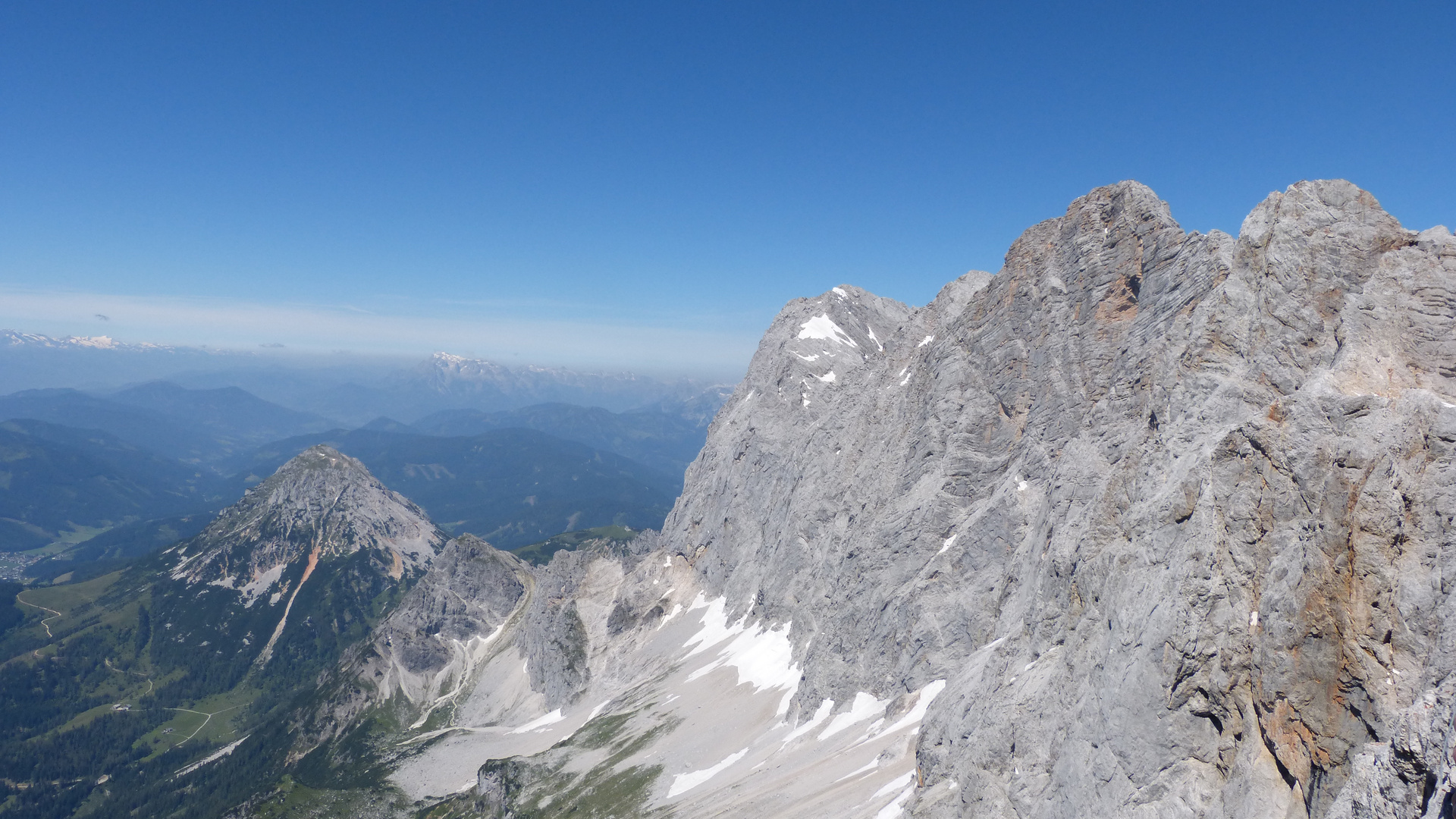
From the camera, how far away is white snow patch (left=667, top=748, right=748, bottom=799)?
270 feet

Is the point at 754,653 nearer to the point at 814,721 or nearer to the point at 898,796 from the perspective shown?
the point at 814,721

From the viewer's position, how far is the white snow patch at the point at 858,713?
2840 inches

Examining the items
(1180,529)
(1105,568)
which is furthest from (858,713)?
(1180,529)

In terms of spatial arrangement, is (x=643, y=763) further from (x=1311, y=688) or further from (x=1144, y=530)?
(x=1311, y=688)

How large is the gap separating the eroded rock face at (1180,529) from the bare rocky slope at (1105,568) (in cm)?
16

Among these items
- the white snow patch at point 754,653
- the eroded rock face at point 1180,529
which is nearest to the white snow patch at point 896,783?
the eroded rock face at point 1180,529

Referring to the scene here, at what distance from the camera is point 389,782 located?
13688 centimetres

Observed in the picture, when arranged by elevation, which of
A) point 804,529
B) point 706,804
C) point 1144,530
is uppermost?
point 1144,530

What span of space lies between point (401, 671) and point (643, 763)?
127659 mm

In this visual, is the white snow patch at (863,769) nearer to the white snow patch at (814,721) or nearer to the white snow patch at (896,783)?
the white snow patch at (896,783)

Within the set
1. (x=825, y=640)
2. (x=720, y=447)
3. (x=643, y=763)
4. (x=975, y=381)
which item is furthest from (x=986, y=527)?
(x=720, y=447)

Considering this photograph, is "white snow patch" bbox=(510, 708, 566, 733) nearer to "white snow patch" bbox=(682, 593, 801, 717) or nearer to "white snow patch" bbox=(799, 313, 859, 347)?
"white snow patch" bbox=(682, 593, 801, 717)

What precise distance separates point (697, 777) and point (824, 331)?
354 feet

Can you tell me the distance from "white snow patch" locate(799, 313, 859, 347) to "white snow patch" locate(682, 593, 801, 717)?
68370 millimetres
